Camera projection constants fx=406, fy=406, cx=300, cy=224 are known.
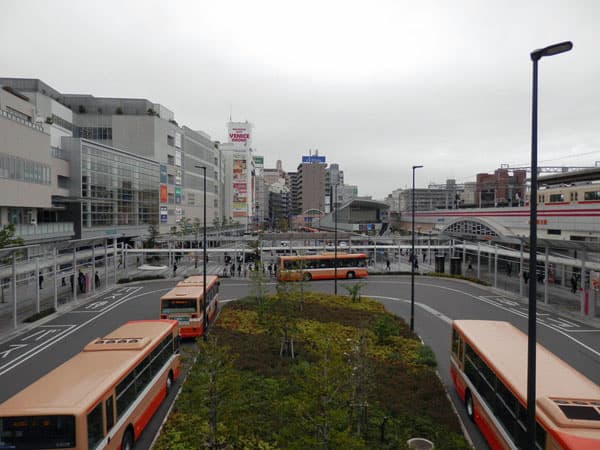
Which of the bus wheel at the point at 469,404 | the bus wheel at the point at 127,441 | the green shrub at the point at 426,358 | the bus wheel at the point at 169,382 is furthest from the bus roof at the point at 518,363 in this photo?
the bus wheel at the point at 169,382

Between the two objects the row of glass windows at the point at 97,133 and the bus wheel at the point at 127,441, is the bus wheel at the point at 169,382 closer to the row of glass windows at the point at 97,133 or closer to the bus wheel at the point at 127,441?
the bus wheel at the point at 127,441

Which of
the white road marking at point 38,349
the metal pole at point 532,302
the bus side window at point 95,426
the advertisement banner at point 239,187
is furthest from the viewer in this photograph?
the advertisement banner at point 239,187

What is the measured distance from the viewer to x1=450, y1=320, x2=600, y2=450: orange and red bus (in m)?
5.87

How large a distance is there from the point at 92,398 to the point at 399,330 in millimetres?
13117

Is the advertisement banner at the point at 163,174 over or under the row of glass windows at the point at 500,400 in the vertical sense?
over

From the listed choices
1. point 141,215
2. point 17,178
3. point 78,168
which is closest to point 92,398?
point 17,178

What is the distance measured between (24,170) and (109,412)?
28702 mm

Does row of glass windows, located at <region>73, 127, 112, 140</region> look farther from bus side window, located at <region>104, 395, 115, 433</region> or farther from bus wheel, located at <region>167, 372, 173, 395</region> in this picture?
bus side window, located at <region>104, 395, 115, 433</region>

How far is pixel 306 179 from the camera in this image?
137125mm

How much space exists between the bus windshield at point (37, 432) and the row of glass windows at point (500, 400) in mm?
7343

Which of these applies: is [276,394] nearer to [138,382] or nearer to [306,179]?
[138,382]

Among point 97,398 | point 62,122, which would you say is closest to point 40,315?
point 97,398

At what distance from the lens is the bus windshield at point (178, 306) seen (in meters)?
16.9

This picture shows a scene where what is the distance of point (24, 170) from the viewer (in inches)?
1171
